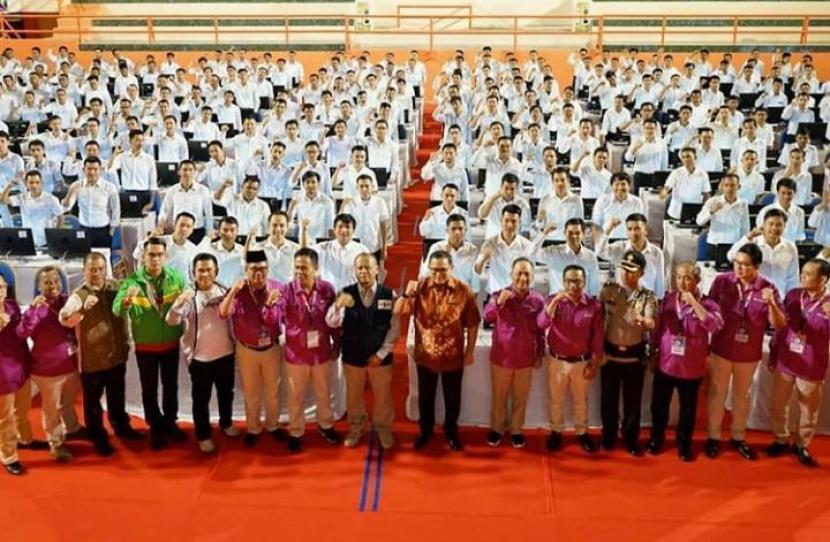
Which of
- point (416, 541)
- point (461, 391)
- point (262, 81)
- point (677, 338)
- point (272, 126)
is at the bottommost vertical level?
point (416, 541)

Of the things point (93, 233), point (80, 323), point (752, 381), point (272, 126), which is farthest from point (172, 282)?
point (272, 126)

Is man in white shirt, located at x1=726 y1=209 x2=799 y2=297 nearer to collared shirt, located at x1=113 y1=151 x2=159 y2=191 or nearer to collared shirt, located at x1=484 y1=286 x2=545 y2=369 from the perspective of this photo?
collared shirt, located at x1=484 y1=286 x2=545 y2=369

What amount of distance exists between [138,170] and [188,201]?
211 cm

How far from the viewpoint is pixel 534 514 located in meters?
5.98

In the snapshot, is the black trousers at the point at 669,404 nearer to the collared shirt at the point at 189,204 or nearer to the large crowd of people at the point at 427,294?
the large crowd of people at the point at 427,294

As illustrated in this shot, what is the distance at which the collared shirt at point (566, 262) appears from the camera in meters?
7.48

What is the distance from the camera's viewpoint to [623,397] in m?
6.71

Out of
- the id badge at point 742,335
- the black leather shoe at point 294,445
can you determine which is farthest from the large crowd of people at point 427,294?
the black leather shoe at point 294,445

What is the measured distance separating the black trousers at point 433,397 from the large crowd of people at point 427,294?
2 centimetres

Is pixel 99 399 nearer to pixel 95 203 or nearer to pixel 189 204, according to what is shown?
pixel 189 204

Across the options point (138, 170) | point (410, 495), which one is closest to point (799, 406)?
point (410, 495)

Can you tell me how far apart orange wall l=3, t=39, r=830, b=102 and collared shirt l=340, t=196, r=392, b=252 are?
11.3m

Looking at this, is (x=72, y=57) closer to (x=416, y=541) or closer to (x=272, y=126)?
(x=272, y=126)

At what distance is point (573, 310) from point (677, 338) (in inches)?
32.7
